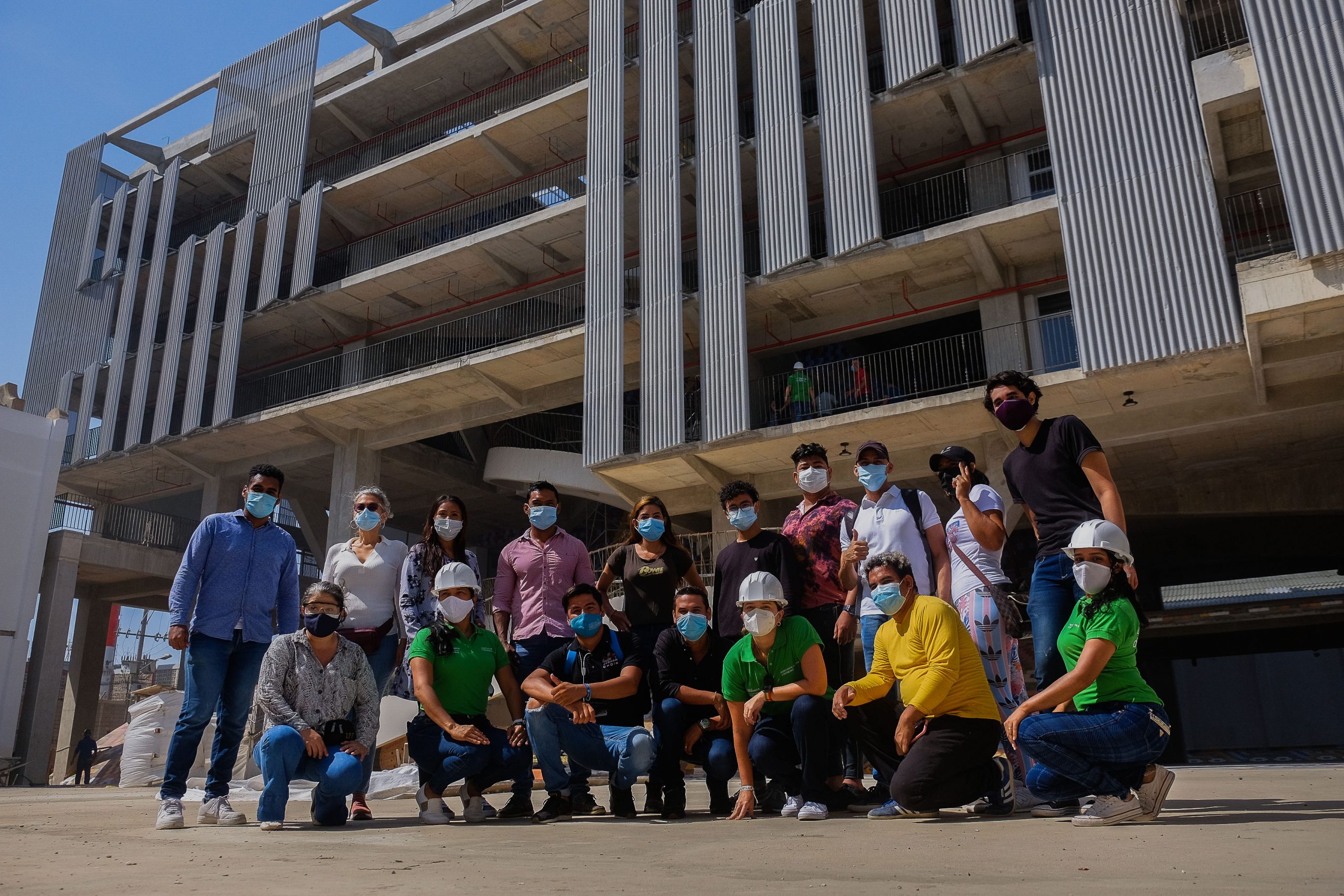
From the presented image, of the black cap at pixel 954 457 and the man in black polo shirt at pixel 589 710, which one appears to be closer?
the man in black polo shirt at pixel 589 710

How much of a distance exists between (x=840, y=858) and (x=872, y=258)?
14504 mm

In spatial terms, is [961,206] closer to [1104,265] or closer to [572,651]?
[1104,265]

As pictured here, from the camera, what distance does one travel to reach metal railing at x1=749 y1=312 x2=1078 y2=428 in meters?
16.1

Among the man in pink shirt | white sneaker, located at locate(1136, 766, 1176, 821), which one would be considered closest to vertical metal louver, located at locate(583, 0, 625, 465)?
the man in pink shirt

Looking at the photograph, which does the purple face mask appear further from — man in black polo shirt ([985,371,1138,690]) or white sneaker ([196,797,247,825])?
white sneaker ([196,797,247,825])

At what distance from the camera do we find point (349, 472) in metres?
23.1

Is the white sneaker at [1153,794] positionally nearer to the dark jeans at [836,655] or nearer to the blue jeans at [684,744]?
the dark jeans at [836,655]

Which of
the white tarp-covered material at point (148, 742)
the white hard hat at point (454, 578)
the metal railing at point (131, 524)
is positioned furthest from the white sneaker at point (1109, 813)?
the metal railing at point (131, 524)

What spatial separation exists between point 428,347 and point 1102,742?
2109cm

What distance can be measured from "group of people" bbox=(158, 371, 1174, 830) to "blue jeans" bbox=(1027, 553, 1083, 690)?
0.01m

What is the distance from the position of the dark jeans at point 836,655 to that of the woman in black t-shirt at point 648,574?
726mm

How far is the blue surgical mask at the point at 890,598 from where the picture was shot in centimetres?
479

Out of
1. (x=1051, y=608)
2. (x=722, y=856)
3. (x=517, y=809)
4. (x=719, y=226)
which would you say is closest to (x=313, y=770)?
(x=517, y=809)

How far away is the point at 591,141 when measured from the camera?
65.7 feet
